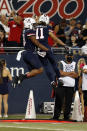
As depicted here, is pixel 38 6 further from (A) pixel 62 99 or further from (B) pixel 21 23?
(A) pixel 62 99

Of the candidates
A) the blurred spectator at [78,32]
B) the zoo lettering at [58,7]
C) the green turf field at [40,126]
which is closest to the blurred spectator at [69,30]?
the blurred spectator at [78,32]

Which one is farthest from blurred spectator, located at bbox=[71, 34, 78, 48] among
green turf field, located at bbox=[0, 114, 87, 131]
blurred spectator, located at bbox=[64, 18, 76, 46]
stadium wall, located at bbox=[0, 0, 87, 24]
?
green turf field, located at bbox=[0, 114, 87, 131]

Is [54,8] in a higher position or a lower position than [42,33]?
higher

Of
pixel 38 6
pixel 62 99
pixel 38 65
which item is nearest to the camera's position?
pixel 38 65

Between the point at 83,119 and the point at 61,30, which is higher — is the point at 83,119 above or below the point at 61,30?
below

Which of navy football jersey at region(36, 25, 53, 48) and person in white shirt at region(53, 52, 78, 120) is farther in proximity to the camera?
person in white shirt at region(53, 52, 78, 120)

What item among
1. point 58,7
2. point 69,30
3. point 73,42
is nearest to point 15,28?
point 73,42

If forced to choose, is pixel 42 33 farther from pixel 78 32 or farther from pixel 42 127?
pixel 78 32

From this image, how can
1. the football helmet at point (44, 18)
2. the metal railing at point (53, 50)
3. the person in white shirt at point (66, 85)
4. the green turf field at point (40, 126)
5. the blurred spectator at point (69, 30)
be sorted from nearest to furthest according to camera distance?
the green turf field at point (40, 126)
the football helmet at point (44, 18)
the person in white shirt at point (66, 85)
the metal railing at point (53, 50)
the blurred spectator at point (69, 30)

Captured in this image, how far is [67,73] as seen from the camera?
2033 cm

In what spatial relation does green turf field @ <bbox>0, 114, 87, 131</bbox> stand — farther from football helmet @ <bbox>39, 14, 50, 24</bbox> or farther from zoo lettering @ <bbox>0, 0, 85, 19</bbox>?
zoo lettering @ <bbox>0, 0, 85, 19</bbox>

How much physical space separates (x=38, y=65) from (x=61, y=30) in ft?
21.5

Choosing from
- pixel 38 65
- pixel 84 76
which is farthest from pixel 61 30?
pixel 38 65

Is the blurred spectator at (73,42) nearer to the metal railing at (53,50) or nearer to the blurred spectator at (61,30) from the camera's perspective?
the metal railing at (53,50)
